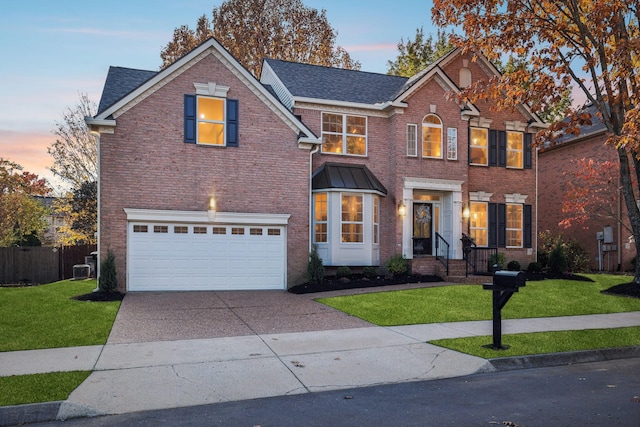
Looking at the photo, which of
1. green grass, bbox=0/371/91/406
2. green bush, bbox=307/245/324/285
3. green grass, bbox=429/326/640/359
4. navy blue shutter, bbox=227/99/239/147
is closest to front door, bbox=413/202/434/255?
green bush, bbox=307/245/324/285

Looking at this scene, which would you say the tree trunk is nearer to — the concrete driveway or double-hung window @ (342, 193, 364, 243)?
double-hung window @ (342, 193, 364, 243)

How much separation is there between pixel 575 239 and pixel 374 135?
12673 mm

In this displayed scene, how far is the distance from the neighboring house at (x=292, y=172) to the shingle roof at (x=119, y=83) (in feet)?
0.25

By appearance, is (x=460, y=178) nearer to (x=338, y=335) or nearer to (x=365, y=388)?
(x=338, y=335)

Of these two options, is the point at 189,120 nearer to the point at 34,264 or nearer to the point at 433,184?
the point at 433,184

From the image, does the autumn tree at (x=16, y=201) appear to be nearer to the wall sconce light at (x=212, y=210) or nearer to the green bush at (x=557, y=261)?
the wall sconce light at (x=212, y=210)

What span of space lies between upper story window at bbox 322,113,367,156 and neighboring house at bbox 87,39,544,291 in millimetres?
56

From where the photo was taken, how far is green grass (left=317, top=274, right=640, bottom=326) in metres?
11.5

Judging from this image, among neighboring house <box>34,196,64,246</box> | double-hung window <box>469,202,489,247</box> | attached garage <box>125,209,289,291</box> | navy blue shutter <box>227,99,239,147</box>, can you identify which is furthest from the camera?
neighboring house <box>34,196,64,246</box>

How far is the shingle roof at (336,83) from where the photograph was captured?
806 inches

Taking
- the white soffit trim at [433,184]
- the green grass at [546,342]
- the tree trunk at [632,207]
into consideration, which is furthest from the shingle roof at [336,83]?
the green grass at [546,342]

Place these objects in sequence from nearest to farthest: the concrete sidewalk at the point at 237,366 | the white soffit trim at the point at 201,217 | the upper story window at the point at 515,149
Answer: the concrete sidewalk at the point at 237,366, the white soffit trim at the point at 201,217, the upper story window at the point at 515,149

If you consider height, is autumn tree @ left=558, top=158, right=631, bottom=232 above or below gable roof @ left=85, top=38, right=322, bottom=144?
below

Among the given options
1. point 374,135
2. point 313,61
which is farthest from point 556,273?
point 313,61
